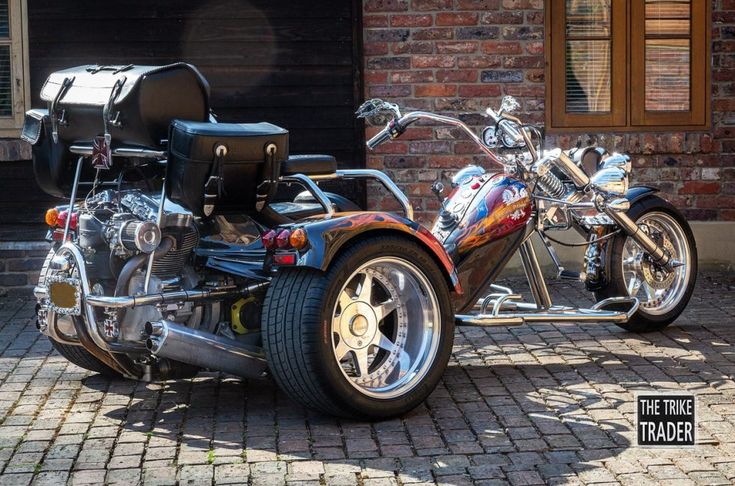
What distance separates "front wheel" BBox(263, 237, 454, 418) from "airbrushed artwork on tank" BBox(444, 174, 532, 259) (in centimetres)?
Answer: 70

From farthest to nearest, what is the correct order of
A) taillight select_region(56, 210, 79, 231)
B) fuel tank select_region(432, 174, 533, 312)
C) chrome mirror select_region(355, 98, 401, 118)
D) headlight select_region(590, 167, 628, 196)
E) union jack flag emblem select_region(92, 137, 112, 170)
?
headlight select_region(590, 167, 628, 196) → fuel tank select_region(432, 174, 533, 312) → chrome mirror select_region(355, 98, 401, 118) → taillight select_region(56, 210, 79, 231) → union jack flag emblem select_region(92, 137, 112, 170)

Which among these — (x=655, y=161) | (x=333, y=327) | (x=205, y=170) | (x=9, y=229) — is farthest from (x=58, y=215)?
(x=655, y=161)

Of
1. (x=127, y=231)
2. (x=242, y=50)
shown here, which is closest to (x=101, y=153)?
(x=127, y=231)

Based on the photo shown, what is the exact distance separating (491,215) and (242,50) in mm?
3503

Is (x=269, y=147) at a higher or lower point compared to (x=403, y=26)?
lower

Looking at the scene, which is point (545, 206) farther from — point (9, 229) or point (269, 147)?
point (9, 229)

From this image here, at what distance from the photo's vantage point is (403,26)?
355 inches

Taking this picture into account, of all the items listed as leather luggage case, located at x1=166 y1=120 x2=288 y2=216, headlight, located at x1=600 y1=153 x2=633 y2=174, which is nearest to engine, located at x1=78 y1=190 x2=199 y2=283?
leather luggage case, located at x1=166 y1=120 x2=288 y2=216

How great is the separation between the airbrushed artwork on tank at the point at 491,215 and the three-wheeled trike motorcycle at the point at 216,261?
0.65ft

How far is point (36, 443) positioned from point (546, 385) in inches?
89.3

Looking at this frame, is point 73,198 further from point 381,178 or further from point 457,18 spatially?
point 457,18

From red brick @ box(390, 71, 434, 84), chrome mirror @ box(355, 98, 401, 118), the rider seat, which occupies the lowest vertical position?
the rider seat

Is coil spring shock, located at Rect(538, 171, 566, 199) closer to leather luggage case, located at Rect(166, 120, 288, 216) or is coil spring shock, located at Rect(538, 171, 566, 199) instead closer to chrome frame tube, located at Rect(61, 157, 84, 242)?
leather luggage case, located at Rect(166, 120, 288, 216)

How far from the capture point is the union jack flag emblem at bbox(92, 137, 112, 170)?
5.06m
